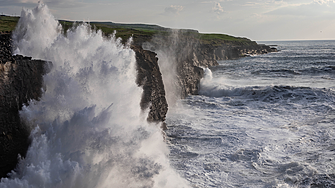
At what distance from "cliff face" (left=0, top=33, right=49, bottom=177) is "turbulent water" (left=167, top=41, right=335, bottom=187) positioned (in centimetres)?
456

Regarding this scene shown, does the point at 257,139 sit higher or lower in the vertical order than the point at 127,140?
lower

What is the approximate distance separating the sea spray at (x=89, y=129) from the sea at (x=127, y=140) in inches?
1.0

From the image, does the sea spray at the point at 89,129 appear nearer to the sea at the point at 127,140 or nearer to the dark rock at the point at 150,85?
the sea at the point at 127,140

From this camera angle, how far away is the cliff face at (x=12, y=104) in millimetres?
6211

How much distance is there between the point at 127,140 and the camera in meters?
7.09

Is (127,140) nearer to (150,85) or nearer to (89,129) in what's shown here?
(89,129)

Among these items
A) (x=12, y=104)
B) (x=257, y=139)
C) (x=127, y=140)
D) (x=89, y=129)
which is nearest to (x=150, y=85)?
(x=127, y=140)

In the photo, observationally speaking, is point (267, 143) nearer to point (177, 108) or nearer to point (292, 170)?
point (292, 170)

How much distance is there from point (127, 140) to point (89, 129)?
3.67 feet

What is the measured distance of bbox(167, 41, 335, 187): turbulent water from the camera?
688 centimetres

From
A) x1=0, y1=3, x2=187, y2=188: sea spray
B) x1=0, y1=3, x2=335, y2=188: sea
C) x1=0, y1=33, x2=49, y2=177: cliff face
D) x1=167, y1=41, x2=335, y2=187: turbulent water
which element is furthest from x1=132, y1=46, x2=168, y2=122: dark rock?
x1=0, y1=33, x2=49, y2=177: cliff face

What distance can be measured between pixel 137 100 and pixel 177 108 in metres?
5.85

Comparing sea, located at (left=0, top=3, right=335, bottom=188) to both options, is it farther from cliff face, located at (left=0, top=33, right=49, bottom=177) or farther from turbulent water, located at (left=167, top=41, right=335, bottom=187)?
cliff face, located at (left=0, top=33, right=49, bottom=177)

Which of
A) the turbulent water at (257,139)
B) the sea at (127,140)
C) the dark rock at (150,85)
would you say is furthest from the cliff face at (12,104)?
the turbulent water at (257,139)
